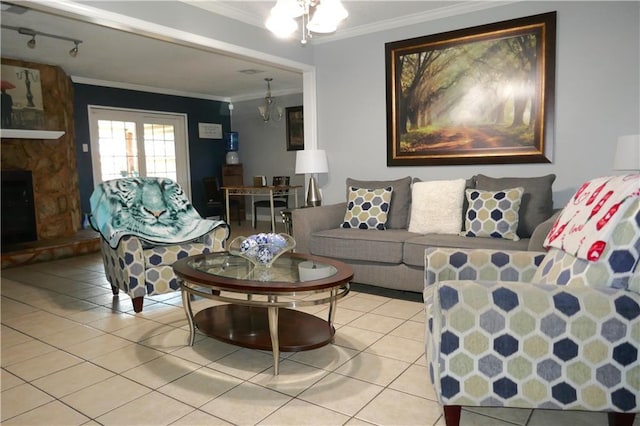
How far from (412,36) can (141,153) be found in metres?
5.10

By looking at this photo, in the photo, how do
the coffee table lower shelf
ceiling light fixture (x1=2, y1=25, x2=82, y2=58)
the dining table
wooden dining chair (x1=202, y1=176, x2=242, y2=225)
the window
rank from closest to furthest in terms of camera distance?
the coffee table lower shelf, ceiling light fixture (x1=2, y1=25, x2=82, y2=58), the dining table, the window, wooden dining chair (x1=202, y1=176, x2=242, y2=225)

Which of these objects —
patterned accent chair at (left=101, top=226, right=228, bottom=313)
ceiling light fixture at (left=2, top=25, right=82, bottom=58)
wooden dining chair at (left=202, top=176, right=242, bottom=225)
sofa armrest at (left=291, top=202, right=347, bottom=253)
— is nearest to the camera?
patterned accent chair at (left=101, top=226, right=228, bottom=313)

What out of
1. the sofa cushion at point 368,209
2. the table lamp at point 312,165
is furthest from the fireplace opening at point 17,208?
the sofa cushion at point 368,209

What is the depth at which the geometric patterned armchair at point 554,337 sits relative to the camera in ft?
4.94

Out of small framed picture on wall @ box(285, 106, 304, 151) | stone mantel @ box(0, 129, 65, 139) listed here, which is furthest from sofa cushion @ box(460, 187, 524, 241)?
stone mantel @ box(0, 129, 65, 139)

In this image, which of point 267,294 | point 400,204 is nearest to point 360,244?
point 400,204

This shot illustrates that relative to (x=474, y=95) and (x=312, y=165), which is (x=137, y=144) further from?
(x=474, y=95)

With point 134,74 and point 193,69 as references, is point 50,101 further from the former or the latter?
point 193,69

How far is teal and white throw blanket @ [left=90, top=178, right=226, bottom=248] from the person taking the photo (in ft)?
11.0

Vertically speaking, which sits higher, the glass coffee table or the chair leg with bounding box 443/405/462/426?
the glass coffee table

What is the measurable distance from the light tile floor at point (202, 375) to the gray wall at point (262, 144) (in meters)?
4.83

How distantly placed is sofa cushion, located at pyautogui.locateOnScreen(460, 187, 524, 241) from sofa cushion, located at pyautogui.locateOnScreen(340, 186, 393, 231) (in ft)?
2.42

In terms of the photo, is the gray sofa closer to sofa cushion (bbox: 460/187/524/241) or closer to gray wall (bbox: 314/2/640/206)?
sofa cushion (bbox: 460/187/524/241)

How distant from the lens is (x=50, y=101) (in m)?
5.71
